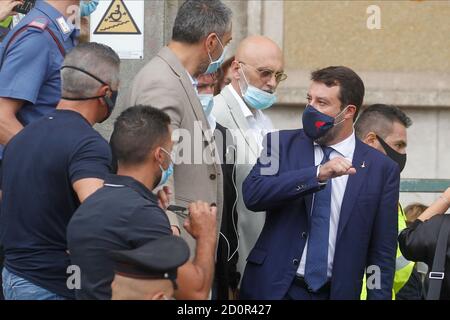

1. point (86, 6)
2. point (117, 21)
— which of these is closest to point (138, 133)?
point (86, 6)

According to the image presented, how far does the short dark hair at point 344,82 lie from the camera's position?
591 cm

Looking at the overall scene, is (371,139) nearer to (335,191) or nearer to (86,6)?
(335,191)

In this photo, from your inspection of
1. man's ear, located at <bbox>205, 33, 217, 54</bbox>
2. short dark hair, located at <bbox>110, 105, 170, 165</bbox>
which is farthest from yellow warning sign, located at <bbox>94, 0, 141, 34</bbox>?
short dark hair, located at <bbox>110, 105, 170, 165</bbox>

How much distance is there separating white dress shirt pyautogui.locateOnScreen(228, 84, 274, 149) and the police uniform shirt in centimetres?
114

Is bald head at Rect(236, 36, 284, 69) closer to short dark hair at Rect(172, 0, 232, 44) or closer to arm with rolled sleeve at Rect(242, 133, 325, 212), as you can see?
short dark hair at Rect(172, 0, 232, 44)

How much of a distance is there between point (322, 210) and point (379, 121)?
1.15 metres

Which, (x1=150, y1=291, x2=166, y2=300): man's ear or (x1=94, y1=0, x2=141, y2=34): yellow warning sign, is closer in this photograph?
(x1=150, y1=291, x2=166, y2=300): man's ear

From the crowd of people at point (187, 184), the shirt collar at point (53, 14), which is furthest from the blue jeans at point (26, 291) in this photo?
the shirt collar at point (53, 14)

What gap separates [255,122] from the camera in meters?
6.69

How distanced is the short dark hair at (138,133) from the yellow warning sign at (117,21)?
10.0ft

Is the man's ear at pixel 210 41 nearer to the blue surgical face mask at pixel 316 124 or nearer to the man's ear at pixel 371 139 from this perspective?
the blue surgical face mask at pixel 316 124

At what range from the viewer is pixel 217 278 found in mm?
5988

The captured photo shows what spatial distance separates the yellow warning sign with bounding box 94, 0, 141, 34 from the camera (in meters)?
7.94

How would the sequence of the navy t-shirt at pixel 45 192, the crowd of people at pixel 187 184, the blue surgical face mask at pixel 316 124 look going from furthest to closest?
the blue surgical face mask at pixel 316 124 → the navy t-shirt at pixel 45 192 → the crowd of people at pixel 187 184
